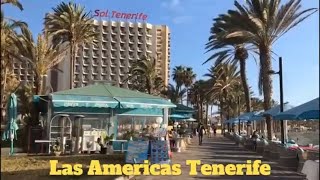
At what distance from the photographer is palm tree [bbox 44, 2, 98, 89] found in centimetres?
3931

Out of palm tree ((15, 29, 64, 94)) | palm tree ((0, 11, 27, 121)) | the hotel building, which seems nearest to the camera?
palm tree ((0, 11, 27, 121))

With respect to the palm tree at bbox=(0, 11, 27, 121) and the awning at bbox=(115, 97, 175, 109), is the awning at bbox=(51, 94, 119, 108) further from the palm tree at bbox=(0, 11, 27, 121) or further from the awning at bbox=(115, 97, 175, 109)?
the palm tree at bbox=(0, 11, 27, 121)

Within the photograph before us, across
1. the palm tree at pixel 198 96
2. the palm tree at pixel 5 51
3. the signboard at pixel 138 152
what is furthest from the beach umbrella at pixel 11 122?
the palm tree at pixel 198 96

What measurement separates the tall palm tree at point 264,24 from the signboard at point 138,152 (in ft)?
43.1

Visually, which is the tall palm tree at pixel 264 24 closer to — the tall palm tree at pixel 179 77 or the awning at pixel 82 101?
the awning at pixel 82 101

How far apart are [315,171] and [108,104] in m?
13.6

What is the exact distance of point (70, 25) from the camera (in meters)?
39.4

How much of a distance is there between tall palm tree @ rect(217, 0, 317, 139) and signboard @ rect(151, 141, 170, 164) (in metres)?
12.5

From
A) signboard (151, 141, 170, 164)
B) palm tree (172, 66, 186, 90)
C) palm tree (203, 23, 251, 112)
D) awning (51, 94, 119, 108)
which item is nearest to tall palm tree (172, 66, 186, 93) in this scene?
palm tree (172, 66, 186, 90)

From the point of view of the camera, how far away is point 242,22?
29219 millimetres

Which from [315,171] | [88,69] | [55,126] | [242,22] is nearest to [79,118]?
[55,126]

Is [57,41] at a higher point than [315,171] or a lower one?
higher

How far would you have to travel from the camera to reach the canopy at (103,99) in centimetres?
2253

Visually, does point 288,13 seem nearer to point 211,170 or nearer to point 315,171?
point 211,170
